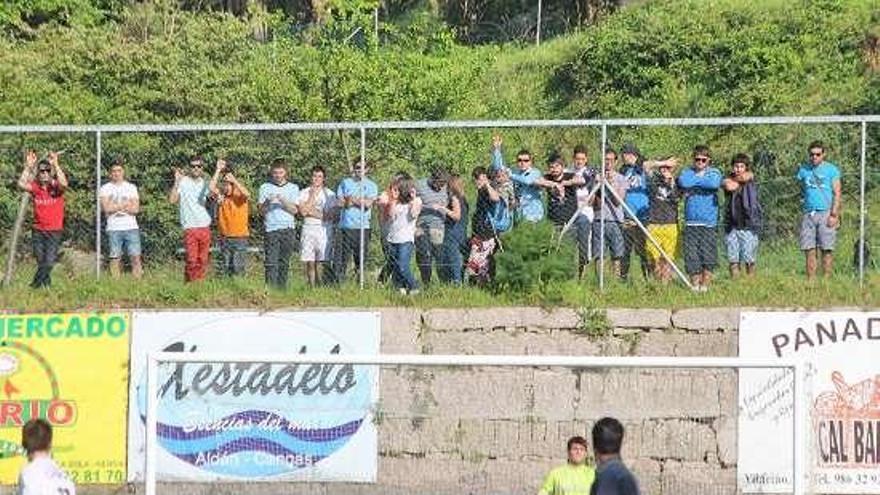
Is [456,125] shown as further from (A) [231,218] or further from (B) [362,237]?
(A) [231,218]

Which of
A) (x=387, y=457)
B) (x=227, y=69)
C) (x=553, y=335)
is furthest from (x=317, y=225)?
(x=227, y=69)

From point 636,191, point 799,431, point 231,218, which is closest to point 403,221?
point 231,218

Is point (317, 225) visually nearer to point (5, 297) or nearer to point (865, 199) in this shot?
point (5, 297)

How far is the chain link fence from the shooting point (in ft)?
66.2

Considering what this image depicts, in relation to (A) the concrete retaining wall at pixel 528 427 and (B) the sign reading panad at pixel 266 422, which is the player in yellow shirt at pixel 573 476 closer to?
(A) the concrete retaining wall at pixel 528 427

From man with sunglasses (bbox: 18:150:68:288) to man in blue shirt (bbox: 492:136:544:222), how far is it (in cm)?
451

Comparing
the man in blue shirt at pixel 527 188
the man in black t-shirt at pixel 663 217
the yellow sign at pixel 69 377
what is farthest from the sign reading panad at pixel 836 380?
the yellow sign at pixel 69 377

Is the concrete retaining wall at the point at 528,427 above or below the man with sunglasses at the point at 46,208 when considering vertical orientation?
below

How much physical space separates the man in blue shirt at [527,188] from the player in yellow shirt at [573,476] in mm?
5940

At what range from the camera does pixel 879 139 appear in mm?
20625

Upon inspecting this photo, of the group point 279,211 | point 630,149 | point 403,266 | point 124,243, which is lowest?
point 403,266

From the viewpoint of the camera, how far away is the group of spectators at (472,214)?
787 inches

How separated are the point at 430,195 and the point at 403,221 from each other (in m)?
0.39

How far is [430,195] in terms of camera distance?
66.7 feet
